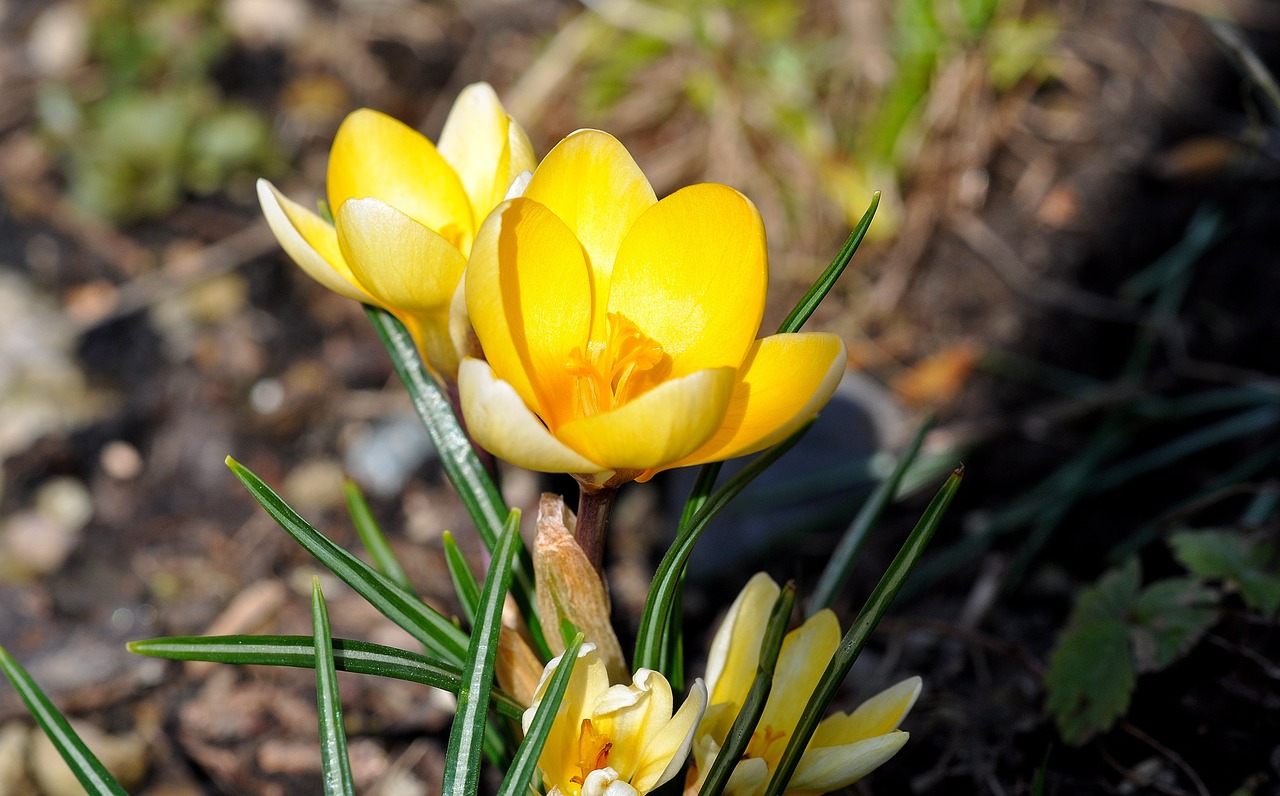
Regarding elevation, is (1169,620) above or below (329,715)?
below

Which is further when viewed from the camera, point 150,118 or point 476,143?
point 150,118

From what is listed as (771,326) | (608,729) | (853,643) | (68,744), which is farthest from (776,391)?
(771,326)

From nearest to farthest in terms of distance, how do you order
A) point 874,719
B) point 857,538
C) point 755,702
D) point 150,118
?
1. point 755,702
2. point 874,719
3. point 857,538
4. point 150,118

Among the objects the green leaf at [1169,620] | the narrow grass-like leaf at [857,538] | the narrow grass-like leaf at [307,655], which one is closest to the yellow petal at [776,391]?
the narrow grass-like leaf at [307,655]

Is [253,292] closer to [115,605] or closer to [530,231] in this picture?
[115,605]

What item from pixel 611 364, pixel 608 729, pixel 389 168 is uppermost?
pixel 389 168

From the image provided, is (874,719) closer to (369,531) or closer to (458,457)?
(458,457)
